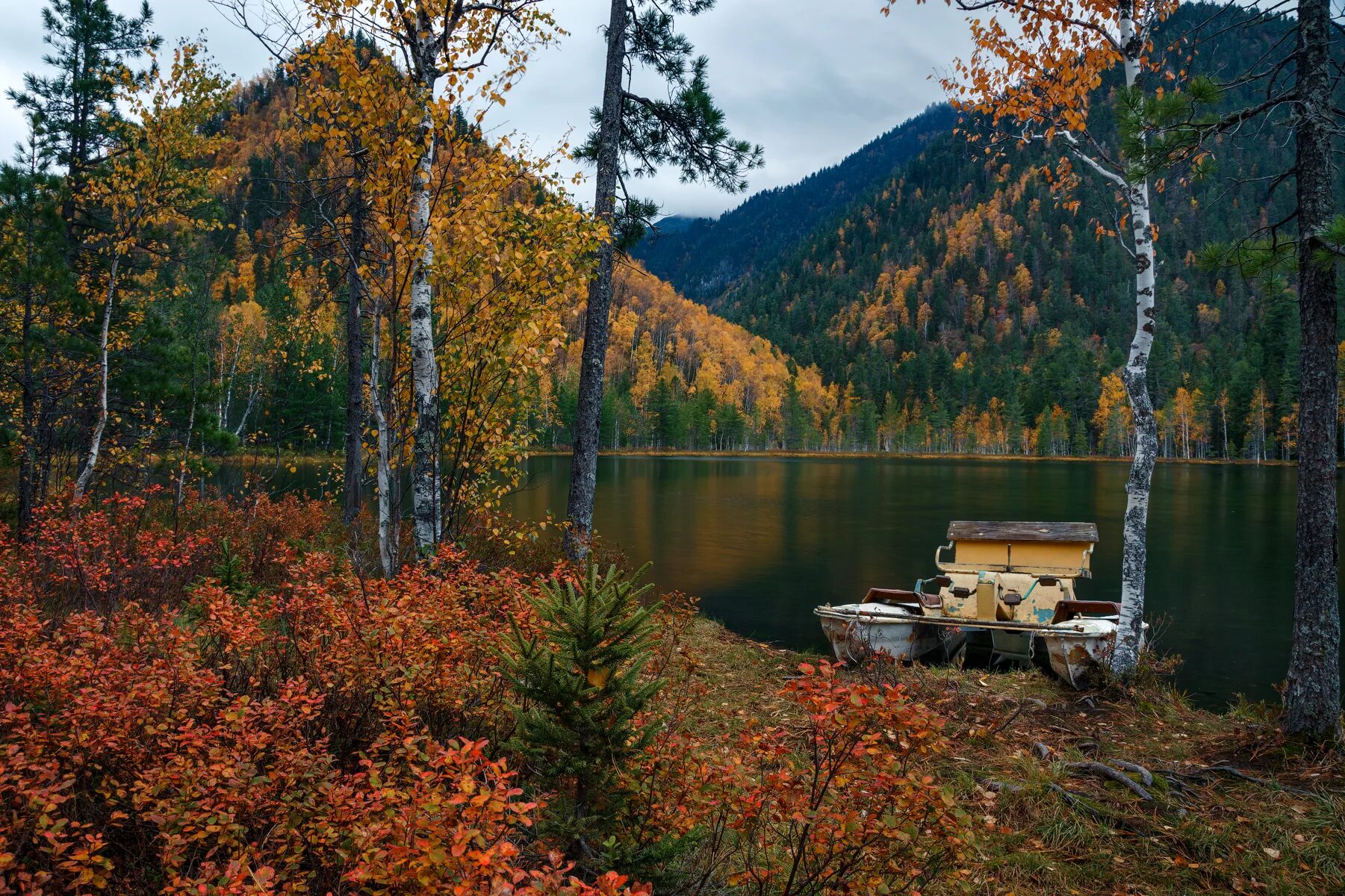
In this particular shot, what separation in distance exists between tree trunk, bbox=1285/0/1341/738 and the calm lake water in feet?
25.4

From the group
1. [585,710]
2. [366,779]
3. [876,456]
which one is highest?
[585,710]

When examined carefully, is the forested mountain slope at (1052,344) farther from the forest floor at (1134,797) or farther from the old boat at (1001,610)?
the forest floor at (1134,797)

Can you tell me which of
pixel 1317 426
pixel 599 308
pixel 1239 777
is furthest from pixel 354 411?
pixel 1317 426

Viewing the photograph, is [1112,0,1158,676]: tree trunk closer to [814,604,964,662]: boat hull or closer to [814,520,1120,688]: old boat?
[814,520,1120,688]: old boat

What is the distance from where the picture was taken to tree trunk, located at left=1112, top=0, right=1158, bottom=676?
8898mm

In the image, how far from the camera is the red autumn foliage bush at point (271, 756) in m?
2.57

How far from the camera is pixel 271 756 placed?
4.03 m

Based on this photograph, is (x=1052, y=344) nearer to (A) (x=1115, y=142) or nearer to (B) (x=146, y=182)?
(A) (x=1115, y=142)

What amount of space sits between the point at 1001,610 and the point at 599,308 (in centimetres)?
997

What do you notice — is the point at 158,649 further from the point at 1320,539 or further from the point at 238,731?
the point at 1320,539

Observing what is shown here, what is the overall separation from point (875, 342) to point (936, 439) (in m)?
54.6

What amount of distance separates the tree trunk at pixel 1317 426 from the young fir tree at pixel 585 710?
6557mm

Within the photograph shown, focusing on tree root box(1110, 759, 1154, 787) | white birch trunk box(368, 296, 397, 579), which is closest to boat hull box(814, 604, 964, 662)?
tree root box(1110, 759, 1154, 787)

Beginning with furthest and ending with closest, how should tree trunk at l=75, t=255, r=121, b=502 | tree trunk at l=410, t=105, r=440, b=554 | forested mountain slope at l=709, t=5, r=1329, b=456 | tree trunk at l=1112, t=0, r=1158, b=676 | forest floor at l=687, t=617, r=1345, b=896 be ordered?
forested mountain slope at l=709, t=5, r=1329, b=456
tree trunk at l=75, t=255, r=121, b=502
tree trunk at l=1112, t=0, r=1158, b=676
tree trunk at l=410, t=105, r=440, b=554
forest floor at l=687, t=617, r=1345, b=896
